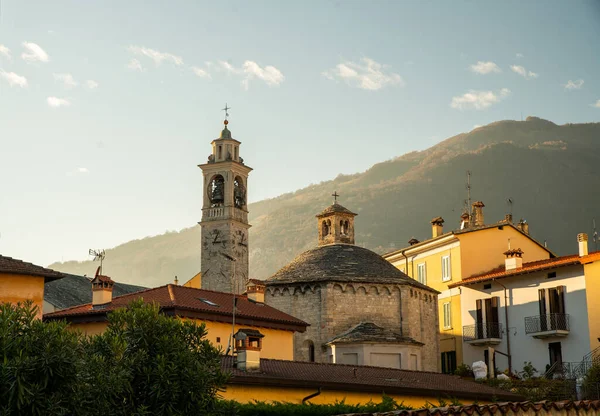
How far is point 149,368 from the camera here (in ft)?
69.3

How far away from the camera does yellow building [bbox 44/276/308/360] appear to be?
1528 inches

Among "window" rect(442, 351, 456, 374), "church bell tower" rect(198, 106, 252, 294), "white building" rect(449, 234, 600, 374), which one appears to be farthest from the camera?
"church bell tower" rect(198, 106, 252, 294)

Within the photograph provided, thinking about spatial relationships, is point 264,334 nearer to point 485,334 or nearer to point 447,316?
point 485,334

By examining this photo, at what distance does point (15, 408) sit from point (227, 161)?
212 feet

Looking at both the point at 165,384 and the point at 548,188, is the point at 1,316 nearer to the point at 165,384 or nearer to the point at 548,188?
the point at 165,384

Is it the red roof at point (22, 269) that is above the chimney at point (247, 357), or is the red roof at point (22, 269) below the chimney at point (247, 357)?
above

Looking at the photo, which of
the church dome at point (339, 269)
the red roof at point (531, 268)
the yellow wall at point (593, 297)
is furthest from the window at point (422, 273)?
the yellow wall at point (593, 297)

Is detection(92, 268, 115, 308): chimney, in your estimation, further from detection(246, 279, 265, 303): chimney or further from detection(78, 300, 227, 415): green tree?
detection(78, 300, 227, 415): green tree

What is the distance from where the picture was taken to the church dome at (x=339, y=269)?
49.7 meters

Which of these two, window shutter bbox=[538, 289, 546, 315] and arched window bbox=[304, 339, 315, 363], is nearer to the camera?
arched window bbox=[304, 339, 315, 363]

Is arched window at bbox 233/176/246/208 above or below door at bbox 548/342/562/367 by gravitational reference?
above

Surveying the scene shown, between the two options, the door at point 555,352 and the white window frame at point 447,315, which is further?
the white window frame at point 447,315

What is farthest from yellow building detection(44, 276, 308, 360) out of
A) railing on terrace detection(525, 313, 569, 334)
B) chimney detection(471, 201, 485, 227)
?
chimney detection(471, 201, 485, 227)

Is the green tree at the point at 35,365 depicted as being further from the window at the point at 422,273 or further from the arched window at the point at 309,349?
the window at the point at 422,273
